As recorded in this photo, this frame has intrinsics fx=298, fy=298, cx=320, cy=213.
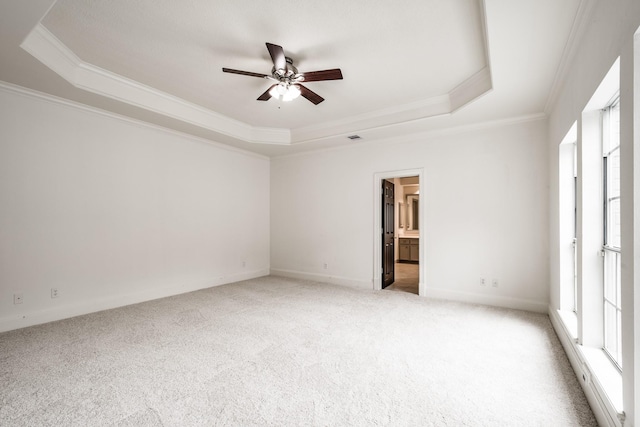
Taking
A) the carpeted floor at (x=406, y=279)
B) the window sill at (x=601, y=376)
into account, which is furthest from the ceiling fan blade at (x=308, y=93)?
the carpeted floor at (x=406, y=279)

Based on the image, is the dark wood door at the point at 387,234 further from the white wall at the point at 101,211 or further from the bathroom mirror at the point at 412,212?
the bathroom mirror at the point at 412,212

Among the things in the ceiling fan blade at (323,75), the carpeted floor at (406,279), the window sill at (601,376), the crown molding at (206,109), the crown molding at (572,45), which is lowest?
the carpeted floor at (406,279)

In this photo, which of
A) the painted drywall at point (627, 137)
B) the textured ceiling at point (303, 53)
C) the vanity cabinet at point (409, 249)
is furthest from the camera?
the vanity cabinet at point (409, 249)

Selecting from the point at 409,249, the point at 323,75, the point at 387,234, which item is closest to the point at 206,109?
the point at 323,75

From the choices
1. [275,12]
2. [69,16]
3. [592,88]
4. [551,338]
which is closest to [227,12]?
[275,12]

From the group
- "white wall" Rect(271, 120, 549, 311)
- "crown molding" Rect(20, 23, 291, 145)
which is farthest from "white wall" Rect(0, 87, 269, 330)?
"white wall" Rect(271, 120, 549, 311)

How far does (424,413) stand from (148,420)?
1.78 metres

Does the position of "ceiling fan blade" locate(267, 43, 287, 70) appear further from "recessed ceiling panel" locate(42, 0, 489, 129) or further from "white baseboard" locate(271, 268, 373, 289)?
"white baseboard" locate(271, 268, 373, 289)

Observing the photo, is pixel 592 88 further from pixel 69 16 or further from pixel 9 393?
pixel 9 393

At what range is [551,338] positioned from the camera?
3211 millimetres

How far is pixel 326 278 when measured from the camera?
20.0 feet

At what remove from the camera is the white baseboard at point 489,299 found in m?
4.15

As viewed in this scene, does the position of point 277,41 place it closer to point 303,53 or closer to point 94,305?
point 303,53

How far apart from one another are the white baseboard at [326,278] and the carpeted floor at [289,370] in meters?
1.50
